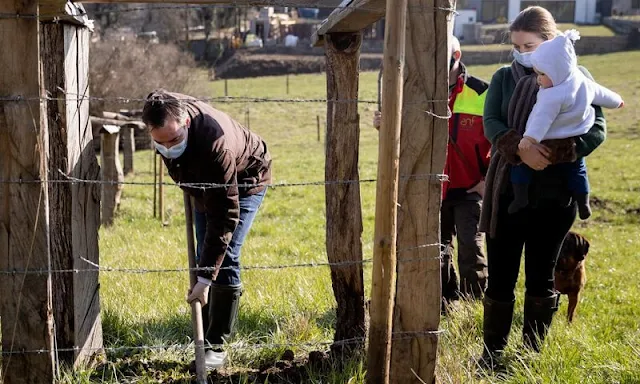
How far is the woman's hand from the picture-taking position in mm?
4105

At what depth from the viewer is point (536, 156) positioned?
4105mm

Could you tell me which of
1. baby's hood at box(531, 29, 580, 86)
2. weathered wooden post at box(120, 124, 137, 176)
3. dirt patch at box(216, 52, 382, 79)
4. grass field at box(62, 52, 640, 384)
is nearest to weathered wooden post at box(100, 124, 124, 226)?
grass field at box(62, 52, 640, 384)

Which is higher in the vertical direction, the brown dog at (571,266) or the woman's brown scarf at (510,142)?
the woman's brown scarf at (510,142)

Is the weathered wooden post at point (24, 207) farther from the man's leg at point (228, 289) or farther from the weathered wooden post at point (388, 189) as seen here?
the weathered wooden post at point (388, 189)

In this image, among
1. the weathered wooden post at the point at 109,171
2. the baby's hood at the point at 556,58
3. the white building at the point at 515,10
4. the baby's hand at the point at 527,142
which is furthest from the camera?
the white building at the point at 515,10

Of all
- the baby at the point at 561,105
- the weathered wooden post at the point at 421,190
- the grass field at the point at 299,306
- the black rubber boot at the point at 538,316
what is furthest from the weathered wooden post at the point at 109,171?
the weathered wooden post at the point at 421,190

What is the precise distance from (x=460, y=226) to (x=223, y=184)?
2068mm

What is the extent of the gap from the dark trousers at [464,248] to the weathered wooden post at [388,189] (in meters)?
2.11

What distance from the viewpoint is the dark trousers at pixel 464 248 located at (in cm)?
564

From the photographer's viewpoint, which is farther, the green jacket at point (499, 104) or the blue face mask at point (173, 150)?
the green jacket at point (499, 104)

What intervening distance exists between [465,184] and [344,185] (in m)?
1.35

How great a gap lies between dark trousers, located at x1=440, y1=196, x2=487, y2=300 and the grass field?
34 centimetres

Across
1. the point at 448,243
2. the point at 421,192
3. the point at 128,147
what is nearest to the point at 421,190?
the point at 421,192

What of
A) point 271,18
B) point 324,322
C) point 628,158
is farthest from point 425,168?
point 271,18
